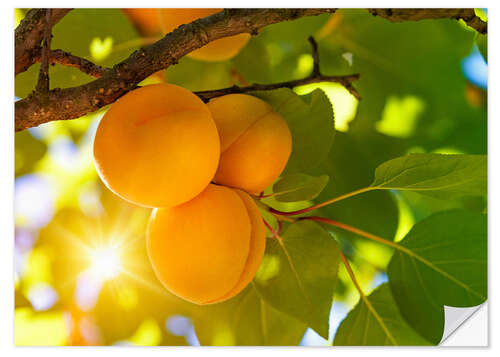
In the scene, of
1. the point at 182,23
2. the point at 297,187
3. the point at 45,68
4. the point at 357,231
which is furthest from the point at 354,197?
the point at 45,68

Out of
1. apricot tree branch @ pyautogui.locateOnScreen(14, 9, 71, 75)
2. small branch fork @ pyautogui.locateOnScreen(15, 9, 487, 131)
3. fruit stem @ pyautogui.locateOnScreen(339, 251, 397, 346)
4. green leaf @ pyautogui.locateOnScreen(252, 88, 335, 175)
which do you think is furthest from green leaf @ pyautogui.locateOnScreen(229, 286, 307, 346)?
apricot tree branch @ pyautogui.locateOnScreen(14, 9, 71, 75)

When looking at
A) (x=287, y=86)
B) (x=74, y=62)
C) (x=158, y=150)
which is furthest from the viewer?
(x=287, y=86)

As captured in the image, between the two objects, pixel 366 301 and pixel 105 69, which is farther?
pixel 366 301

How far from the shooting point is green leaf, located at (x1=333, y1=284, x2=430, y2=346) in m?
0.88

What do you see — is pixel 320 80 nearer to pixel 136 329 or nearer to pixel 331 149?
pixel 331 149

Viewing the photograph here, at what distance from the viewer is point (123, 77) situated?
657mm

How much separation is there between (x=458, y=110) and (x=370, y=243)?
27 centimetres

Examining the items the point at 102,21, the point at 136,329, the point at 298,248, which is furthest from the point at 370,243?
the point at 102,21

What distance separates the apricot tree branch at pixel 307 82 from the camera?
77 centimetres

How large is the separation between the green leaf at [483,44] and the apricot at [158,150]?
554 mm

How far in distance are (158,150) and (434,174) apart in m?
0.42

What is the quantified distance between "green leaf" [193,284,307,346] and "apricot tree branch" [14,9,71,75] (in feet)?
1.46

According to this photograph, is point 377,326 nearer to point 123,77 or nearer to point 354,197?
point 354,197

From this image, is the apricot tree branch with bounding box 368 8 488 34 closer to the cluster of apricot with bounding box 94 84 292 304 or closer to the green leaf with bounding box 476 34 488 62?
the green leaf with bounding box 476 34 488 62
